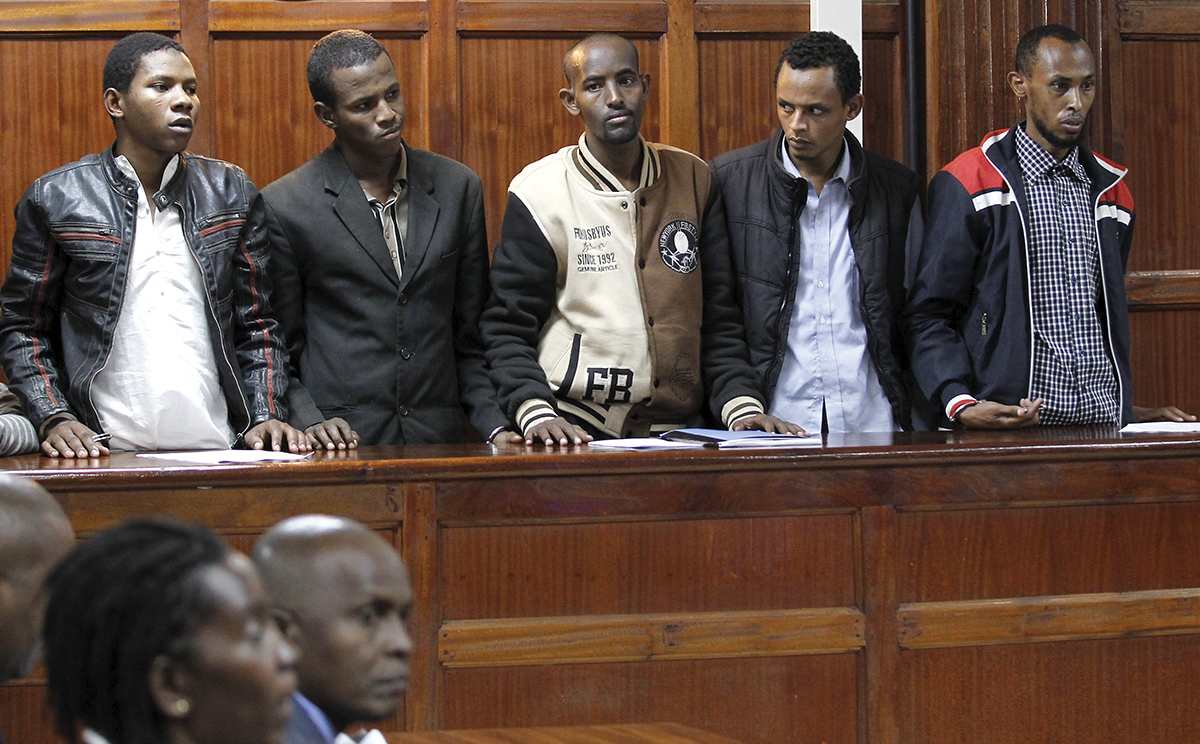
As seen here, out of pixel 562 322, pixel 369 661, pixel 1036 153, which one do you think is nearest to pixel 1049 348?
pixel 1036 153

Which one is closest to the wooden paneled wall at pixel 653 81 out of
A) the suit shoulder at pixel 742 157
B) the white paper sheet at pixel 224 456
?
the suit shoulder at pixel 742 157

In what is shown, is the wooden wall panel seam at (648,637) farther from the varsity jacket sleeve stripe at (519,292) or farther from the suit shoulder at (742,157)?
the suit shoulder at (742,157)

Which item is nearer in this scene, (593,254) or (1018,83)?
(593,254)

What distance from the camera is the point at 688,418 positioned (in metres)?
3.60

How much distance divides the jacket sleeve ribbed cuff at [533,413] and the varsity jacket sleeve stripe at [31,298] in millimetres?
1101

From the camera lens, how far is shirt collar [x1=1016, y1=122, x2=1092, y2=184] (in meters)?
3.64

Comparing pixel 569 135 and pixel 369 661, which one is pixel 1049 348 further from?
pixel 369 661

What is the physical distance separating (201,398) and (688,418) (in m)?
1.30

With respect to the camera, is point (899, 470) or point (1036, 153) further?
point (1036, 153)

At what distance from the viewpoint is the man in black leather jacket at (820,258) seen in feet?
11.7

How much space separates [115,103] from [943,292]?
224 centimetres

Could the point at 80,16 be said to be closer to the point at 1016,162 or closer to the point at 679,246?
the point at 679,246

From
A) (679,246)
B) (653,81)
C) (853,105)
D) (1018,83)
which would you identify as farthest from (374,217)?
(1018,83)

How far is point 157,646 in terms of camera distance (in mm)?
841
